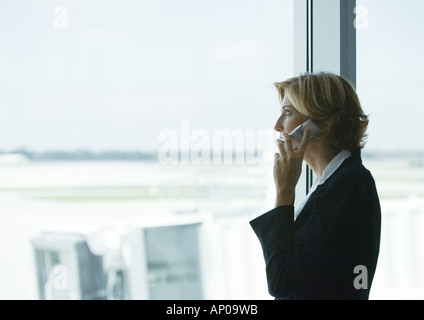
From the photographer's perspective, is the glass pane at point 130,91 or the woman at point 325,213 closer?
the woman at point 325,213

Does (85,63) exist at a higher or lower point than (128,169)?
higher

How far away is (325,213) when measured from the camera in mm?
812

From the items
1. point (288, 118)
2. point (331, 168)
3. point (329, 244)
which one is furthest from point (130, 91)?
point (329, 244)

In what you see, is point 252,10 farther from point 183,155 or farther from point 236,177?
point 236,177

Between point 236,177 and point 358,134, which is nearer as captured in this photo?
point 358,134

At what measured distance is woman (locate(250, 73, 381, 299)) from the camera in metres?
0.80

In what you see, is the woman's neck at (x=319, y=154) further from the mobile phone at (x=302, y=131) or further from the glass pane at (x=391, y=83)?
the glass pane at (x=391, y=83)

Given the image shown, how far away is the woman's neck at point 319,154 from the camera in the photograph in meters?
0.94

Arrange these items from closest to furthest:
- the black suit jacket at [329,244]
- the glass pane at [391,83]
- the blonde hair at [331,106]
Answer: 1. the black suit jacket at [329,244]
2. the blonde hair at [331,106]
3. the glass pane at [391,83]

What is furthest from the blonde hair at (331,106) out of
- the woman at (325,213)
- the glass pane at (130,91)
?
the glass pane at (130,91)
